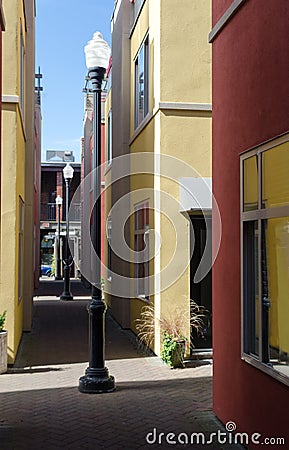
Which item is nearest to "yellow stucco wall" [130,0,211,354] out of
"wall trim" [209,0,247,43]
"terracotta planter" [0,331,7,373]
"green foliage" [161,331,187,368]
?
"green foliage" [161,331,187,368]

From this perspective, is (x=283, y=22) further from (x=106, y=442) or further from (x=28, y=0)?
(x=28, y=0)

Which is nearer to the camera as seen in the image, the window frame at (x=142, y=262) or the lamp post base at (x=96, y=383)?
the lamp post base at (x=96, y=383)

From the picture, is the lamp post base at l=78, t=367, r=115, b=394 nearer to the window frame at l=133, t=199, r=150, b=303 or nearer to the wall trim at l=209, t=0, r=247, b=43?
the window frame at l=133, t=199, r=150, b=303

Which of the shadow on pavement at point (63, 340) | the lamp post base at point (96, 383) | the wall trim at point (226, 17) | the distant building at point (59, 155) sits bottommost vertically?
the shadow on pavement at point (63, 340)

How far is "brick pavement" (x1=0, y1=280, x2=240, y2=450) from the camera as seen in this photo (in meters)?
6.15

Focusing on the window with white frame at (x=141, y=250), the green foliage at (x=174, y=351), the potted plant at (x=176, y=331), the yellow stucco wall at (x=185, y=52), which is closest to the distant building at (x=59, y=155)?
the window with white frame at (x=141, y=250)

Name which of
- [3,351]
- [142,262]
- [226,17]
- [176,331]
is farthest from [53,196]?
[226,17]

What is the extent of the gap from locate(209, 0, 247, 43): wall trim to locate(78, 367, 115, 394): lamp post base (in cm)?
448

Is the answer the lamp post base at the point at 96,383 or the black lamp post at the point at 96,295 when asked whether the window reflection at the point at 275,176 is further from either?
the lamp post base at the point at 96,383

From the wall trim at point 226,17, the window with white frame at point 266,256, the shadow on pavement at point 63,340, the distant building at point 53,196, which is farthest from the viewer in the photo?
the distant building at point 53,196

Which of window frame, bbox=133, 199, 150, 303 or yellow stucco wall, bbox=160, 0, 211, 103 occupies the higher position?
yellow stucco wall, bbox=160, 0, 211, 103

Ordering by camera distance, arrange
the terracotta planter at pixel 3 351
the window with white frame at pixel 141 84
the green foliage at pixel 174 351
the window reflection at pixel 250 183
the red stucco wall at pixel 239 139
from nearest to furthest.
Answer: the red stucco wall at pixel 239 139
the window reflection at pixel 250 183
the terracotta planter at pixel 3 351
the green foliage at pixel 174 351
the window with white frame at pixel 141 84

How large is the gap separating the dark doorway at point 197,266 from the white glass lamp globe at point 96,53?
3.29 metres

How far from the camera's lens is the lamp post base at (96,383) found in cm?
802
